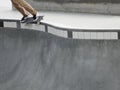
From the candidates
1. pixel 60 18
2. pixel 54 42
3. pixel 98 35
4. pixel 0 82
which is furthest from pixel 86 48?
pixel 60 18

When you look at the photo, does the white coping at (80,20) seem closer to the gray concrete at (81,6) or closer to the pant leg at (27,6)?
the gray concrete at (81,6)

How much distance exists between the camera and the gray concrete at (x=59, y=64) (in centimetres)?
618

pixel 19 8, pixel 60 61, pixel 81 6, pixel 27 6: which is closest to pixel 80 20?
pixel 81 6

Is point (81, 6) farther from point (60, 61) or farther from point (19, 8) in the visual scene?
point (60, 61)

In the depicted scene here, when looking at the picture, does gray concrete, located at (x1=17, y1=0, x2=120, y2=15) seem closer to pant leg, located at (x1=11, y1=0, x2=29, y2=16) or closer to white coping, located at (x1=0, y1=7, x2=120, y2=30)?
white coping, located at (x1=0, y1=7, x2=120, y2=30)

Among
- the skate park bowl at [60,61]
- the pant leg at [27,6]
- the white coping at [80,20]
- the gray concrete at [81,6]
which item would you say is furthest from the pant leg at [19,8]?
the gray concrete at [81,6]

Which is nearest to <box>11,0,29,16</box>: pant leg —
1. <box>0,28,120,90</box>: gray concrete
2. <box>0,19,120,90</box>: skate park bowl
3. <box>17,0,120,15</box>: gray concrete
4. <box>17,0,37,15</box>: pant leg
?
<box>17,0,37,15</box>: pant leg

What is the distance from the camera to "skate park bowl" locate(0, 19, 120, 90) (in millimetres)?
6203

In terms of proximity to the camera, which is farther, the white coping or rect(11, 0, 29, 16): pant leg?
rect(11, 0, 29, 16): pant leg

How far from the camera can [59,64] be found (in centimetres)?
664

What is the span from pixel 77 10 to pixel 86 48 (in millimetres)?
3585

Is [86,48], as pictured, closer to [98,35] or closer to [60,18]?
[98,35]

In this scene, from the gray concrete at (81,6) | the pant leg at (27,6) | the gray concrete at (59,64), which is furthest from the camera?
the gray concrete at (81,6)

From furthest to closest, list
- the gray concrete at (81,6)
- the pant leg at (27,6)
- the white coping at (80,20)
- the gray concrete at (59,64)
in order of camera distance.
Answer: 1. the gray concrete at (81,6)
2. the pant leg at (27,6)
3. the white coping at (80,20)
4. the gray concrete at (59,64)
